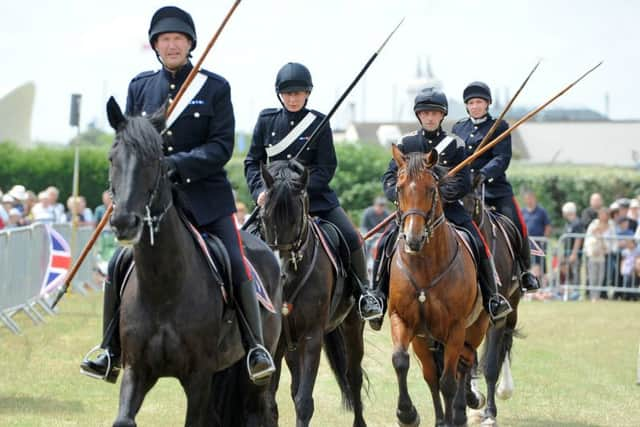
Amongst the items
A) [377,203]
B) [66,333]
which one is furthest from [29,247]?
[377,203]

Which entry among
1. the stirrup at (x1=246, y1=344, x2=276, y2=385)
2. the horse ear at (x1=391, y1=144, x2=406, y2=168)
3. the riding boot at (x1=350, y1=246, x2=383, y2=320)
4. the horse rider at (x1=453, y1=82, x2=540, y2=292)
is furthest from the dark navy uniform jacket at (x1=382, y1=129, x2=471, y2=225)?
the stirrup at (x1=246, y1=344, x2=276, y2=385)

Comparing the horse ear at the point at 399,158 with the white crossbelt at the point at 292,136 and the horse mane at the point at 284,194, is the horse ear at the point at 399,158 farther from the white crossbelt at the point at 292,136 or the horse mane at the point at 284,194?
the horse mane at the point at 284,194

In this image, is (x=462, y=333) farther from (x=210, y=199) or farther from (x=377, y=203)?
(x=377, y=203)

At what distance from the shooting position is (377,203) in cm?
2980

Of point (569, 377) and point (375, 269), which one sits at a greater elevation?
point (375, 269)

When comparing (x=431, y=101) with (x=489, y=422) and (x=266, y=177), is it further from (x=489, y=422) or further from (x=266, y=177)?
(x=489, y=422)

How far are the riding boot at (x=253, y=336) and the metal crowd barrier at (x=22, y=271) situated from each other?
33.5 ft

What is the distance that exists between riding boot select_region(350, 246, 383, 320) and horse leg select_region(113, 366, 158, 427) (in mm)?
4350

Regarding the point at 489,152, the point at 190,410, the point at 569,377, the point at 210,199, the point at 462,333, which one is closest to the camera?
the point at 190,410

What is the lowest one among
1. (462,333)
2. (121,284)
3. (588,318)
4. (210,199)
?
(588,318)

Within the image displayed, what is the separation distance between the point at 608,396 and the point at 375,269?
12.4ft

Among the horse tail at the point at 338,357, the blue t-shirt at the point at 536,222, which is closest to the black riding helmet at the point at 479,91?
the horse tail at the point at 338,357

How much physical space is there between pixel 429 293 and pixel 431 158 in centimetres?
126

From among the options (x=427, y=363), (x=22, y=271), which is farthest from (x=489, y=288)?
(x=22, y=271)
